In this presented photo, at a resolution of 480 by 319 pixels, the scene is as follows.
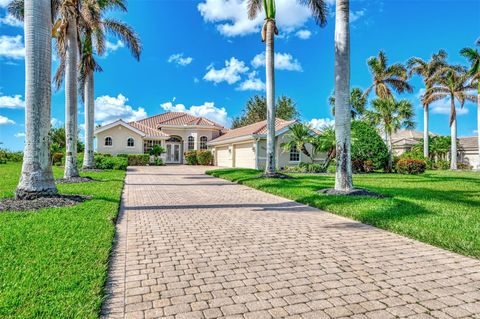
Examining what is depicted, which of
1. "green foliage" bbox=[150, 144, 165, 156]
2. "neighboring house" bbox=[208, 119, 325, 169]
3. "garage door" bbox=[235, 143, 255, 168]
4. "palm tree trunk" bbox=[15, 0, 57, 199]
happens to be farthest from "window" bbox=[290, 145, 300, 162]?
"palm tree trunk" bbox=[15, 0, 57, 199]

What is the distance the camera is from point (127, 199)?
992cm

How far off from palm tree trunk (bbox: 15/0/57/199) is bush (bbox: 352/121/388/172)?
2036cm

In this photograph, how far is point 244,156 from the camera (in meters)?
28.4

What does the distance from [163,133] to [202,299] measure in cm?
3464

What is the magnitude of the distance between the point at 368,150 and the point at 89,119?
63.6ft

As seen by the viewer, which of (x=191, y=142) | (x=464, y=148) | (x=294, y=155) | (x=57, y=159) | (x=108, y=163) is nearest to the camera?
(x=108, y=163)

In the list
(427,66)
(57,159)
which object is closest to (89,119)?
(57,159)

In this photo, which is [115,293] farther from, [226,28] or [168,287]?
[226,28]

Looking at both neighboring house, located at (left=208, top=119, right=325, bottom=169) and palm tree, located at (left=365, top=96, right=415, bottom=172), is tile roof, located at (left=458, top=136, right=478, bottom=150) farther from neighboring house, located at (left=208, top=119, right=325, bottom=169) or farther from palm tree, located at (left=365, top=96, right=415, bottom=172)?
neighboring house, located at (left=208, top=119, right=325, bottom=169)

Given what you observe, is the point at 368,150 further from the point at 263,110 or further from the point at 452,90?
the point at 263,110

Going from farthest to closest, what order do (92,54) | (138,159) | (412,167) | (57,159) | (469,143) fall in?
(469,143)
(138,159)
(57,159)
(412,167)
(92,54)

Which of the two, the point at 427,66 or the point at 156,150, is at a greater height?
the point at 427,66

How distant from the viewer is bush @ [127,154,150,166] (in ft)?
103

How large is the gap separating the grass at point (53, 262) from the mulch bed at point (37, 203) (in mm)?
543
